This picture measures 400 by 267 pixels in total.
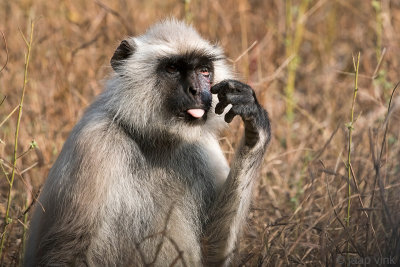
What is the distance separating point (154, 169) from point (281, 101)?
3073 millimetres

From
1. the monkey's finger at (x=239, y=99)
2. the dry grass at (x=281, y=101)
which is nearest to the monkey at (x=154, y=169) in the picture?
the monkey's finger at (x=239, y=99)

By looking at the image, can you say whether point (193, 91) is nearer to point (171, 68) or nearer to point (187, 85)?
point (187, 85)

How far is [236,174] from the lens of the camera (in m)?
3.30

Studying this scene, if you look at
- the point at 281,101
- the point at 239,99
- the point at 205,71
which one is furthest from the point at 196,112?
the point at 281,101

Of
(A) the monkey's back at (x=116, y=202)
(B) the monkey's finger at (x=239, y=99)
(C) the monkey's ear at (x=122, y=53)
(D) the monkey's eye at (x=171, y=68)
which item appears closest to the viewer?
(A) the monkey's back at (x=116, y=202)

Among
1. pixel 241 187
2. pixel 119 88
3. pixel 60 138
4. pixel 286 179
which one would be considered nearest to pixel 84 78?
pixel 60 138

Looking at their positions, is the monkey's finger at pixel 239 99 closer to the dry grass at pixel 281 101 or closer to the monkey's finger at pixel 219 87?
the monkey's finger at pixel 219 87

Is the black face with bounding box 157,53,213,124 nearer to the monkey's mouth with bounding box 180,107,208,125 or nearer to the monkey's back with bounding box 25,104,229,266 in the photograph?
the monkey's mouth with bounding box 180,107,208,125

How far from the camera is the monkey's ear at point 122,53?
350cm

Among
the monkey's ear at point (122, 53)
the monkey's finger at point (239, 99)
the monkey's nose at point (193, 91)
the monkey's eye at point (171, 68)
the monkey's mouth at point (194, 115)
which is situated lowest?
the monkey's mouth at point (194, 115)

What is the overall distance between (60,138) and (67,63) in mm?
848

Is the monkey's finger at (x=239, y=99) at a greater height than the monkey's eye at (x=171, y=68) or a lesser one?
lesser

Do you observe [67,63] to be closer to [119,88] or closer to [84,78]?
[84,78]

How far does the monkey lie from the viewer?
306cm
